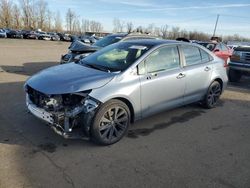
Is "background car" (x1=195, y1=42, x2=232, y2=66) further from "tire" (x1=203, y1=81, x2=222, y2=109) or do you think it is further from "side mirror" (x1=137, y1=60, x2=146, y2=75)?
"side mirror" (x1=137, y1=60, x2=146, y2=75)

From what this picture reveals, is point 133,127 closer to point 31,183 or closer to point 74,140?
point 74,140

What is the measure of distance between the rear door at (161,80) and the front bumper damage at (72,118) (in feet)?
3.47

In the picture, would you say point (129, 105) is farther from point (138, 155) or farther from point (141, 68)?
point (138, 155)

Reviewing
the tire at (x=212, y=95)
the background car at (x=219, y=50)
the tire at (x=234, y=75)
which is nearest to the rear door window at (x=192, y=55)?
the tire at (x=212, y=95)

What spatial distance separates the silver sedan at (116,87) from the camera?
12.8 feet

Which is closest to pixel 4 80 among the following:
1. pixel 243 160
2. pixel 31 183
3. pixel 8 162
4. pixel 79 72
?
pixel 79 72

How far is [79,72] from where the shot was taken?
175 inches

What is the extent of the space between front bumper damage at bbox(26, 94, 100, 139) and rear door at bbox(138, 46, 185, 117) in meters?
1.06

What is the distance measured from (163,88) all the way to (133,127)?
0.92 metres

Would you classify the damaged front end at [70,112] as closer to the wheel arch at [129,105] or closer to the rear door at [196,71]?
the wheel arch at [129,105]

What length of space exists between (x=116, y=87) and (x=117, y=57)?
1.00 metres

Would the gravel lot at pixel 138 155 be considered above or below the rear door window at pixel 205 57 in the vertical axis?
below

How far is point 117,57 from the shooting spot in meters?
4.96

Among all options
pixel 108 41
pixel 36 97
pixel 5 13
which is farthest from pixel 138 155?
pixel 5 13
